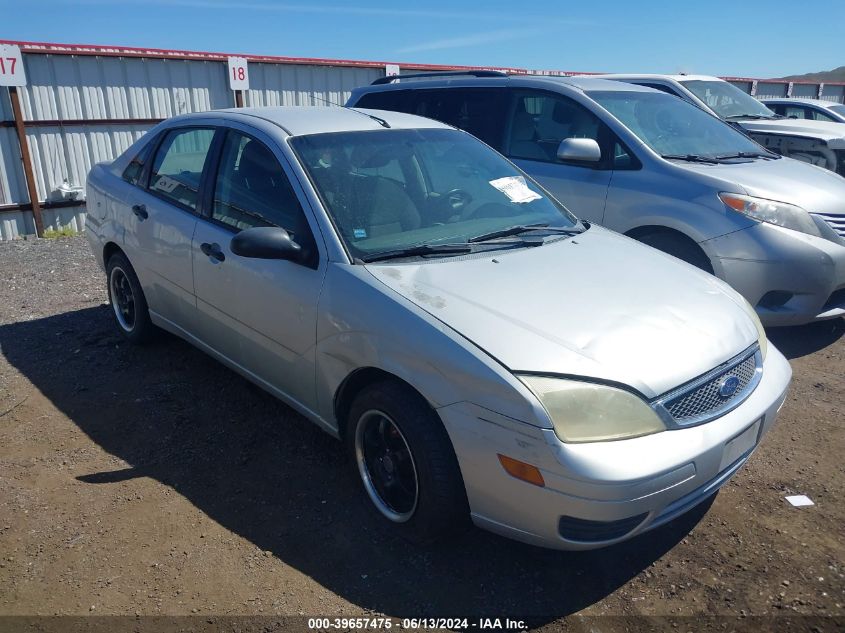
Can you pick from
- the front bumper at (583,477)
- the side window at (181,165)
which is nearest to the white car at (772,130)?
the side window at (181,165)

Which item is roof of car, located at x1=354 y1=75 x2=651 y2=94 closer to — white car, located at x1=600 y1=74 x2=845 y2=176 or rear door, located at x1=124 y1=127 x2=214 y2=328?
rear door, located at x1=124 y1=127 x2=214 y2=328

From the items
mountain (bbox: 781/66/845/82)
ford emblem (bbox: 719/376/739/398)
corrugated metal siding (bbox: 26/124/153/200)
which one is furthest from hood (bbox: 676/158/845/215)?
mountain (bbox: 781/66/845/82)

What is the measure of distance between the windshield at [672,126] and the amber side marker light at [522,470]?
12.8 ft

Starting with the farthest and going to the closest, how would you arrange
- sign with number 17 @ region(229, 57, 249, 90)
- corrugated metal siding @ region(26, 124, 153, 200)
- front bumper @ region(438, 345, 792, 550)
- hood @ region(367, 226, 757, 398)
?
1. sign with number 17 @ region(229, 57, 249, 90)
2. corrugated metal siding @ region(26, 124, 153, 200)
3. hood @ region(367, 226, 757, 398)
4. front bumper @ region(438, 345, 792, 550)

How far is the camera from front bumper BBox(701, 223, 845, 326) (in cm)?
486

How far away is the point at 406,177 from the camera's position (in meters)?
3.73

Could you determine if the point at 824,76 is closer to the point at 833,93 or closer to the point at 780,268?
the point at 833,93

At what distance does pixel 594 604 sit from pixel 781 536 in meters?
1.02

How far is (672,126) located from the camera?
6.02m

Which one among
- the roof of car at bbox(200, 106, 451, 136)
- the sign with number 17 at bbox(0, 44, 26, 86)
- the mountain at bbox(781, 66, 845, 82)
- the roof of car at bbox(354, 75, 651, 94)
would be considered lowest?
the mountain at bbox(781, 66, 845, 82)

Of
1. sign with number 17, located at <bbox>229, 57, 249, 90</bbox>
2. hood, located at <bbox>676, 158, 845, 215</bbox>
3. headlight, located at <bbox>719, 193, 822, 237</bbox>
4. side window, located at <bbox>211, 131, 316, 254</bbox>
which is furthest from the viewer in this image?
sign with number 17, located at <bbox>229, 57, 249, 90</bbox>

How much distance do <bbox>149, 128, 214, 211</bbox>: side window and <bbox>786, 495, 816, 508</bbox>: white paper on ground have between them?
3.60 meters

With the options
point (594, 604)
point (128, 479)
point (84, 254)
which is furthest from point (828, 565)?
point (84, 254)

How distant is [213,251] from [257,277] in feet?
1.52
